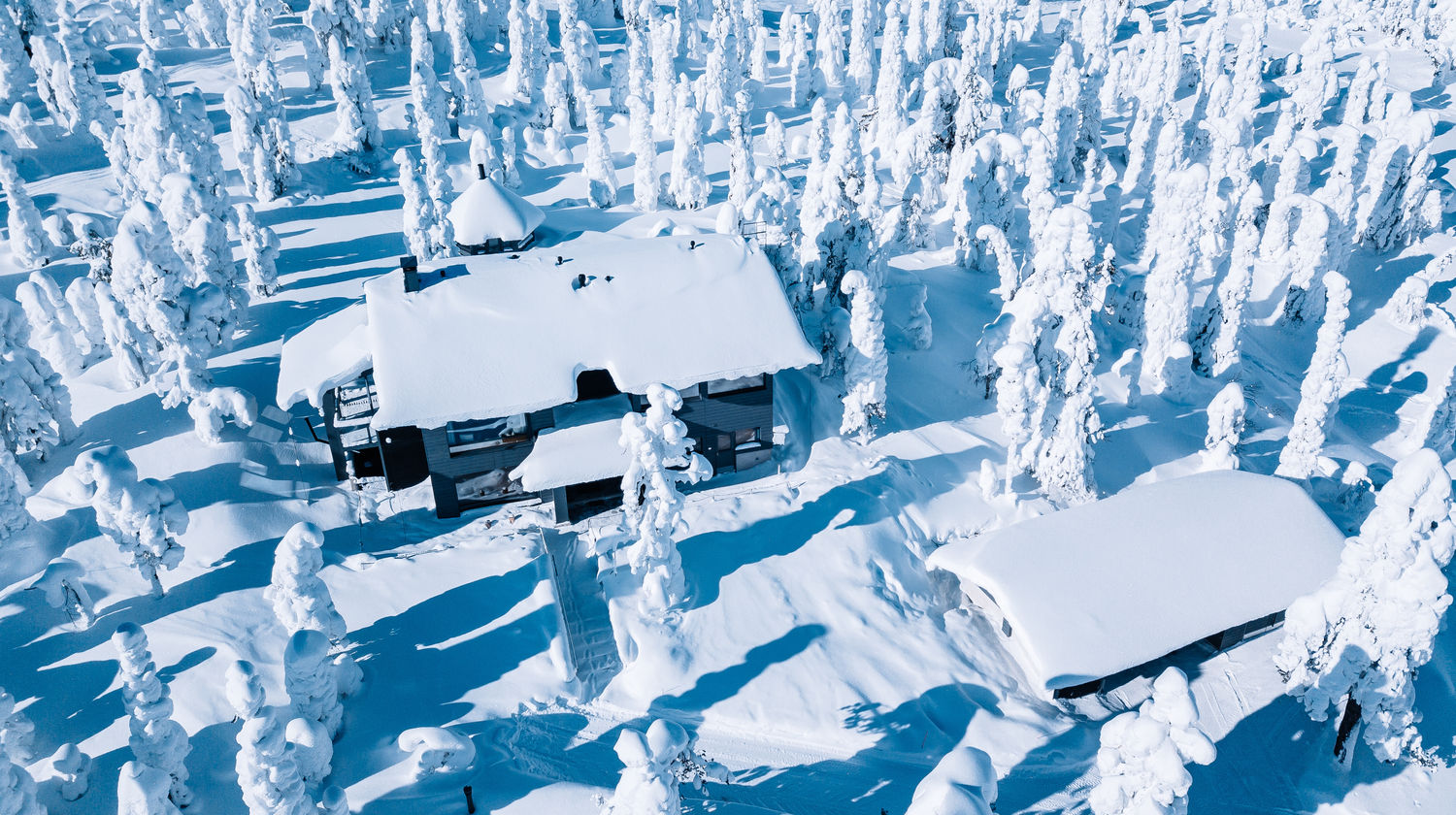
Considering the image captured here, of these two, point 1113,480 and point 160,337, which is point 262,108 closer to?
point 160,337

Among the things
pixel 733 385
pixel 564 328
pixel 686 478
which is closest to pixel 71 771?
pixel 686 478

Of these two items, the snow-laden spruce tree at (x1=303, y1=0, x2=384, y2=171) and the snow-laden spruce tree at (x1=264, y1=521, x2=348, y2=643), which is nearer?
the snow-laden spruce tree at (x1=264, y1=521, x2=348, y2=643)

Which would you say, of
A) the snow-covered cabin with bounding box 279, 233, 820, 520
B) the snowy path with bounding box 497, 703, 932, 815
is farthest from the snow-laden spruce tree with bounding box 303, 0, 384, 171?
the snowy path with bounding box 497, 703, 932, 815

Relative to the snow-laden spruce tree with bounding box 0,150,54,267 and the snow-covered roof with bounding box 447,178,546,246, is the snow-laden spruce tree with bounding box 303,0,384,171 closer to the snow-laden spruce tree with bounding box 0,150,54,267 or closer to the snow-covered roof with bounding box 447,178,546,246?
the snow-laden spruce tree with bounding box 0,150,54,267

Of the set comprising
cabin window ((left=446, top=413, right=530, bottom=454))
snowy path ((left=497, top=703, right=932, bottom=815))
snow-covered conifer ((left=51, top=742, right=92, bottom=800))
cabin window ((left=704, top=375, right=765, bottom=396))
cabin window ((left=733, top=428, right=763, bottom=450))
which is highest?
cabin window ((left=704, top=375, right=765, bottom=396))

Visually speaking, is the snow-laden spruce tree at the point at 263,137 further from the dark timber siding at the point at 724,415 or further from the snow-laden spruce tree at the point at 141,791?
the snow-laden spruce tree at the point at 141,791

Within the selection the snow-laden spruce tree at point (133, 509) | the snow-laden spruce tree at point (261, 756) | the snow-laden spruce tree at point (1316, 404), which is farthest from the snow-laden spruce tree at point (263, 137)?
the snow-laden spruce tree at point (1316, 404)
